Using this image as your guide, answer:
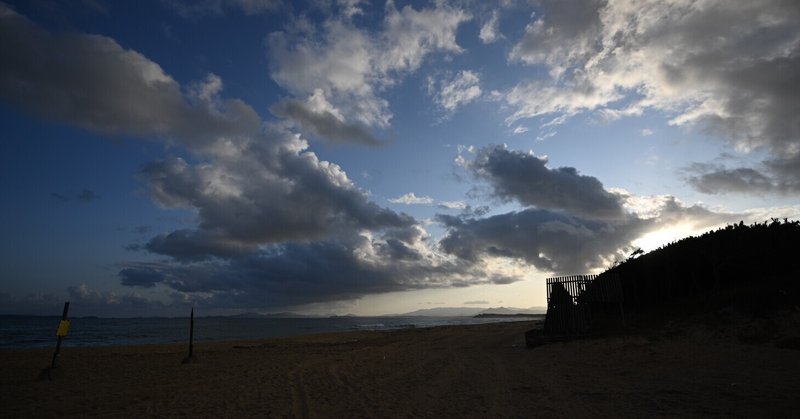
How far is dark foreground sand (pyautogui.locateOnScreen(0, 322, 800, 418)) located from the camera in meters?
7.63

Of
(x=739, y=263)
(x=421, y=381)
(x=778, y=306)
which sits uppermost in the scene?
(x=739, y=263)

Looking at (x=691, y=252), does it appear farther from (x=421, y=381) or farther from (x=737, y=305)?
(x=421, y=381)

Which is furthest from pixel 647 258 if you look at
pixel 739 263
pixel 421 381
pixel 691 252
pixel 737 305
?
pixel 421 381

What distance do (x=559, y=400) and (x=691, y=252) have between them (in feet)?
53.7

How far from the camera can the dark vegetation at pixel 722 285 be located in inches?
509

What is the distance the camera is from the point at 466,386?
10125 millimetres

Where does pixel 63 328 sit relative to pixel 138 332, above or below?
above

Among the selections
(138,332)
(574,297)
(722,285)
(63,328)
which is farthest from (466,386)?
(138,332)

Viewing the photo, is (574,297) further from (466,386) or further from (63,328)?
(63,328)

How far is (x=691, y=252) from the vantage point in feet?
66.7

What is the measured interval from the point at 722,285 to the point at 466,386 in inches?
610

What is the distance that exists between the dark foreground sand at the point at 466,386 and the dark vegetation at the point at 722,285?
5.30ft

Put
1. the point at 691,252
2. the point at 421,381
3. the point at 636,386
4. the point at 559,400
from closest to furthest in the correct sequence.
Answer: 1. the point at 559,400
2. the point at 636,386
3. the point at 421,381
4. the point at 691,252

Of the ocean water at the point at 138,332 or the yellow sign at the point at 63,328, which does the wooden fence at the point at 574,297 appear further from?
the ocean water at the point at 138,332
